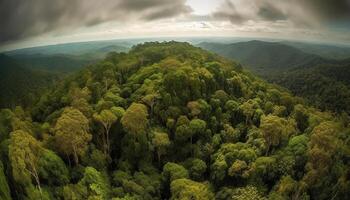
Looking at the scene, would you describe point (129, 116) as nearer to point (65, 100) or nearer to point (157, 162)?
point (157, 162)

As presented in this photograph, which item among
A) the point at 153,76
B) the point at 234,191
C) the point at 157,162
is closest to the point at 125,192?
the point at 157,162

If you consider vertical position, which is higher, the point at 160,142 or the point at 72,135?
the point at 72,135

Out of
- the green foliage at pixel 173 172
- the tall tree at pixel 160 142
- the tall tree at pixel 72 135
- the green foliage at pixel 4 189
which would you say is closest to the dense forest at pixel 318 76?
the tall tree at pixel 160 142

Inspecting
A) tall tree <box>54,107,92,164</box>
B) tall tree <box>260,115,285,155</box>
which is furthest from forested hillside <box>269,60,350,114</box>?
tall tree <box>54,107,92,164</box>

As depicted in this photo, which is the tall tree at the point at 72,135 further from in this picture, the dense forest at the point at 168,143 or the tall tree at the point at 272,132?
the tall tree at the point at 272,132

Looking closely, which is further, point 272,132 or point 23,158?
point 272,132

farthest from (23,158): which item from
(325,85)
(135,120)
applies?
(325,85)

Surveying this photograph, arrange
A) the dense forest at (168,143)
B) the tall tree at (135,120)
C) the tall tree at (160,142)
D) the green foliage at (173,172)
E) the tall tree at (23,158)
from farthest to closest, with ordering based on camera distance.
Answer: the tall tree at (160,142) → the tall tree at (135,120) → the green foliage at (173,172) → the dense forest at (168,143) → the tall tree at (23,158)

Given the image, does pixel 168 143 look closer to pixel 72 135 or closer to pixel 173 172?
pixel 173 172
